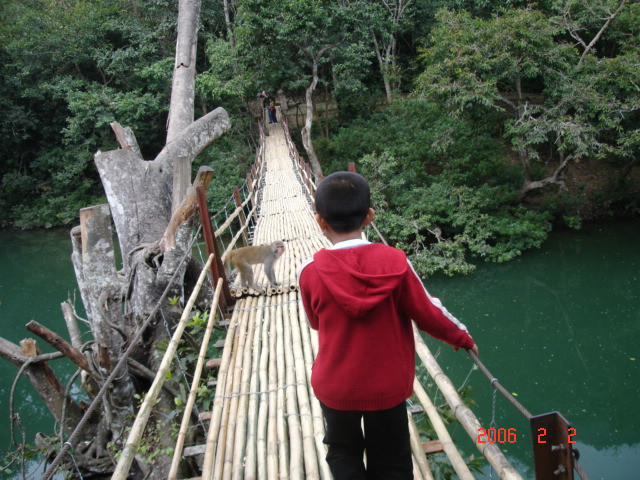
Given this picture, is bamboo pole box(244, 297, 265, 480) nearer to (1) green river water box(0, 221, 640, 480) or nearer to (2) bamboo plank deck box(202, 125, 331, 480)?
(2) bamboo plank deck box(202, 125, 331, 480)

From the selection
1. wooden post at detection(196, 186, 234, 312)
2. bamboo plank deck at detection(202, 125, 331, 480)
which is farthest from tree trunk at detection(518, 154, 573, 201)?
wooden post at detection(196, 186, 234, 312)

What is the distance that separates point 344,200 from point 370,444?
599 mm

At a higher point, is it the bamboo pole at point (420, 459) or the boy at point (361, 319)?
the boy at point (361, 319)

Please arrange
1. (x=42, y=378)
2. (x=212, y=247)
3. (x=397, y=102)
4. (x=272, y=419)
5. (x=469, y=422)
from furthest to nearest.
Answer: (x=397, y=102)
(x=212, y=247)
(x=42, y=378)
(x=272, y=419)
(x=469, y=422)

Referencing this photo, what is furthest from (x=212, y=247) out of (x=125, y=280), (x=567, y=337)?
(x=567, y=337)

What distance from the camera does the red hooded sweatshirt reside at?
0.97 metres

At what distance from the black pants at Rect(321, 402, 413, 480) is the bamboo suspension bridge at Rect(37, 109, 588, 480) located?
8.2 inches

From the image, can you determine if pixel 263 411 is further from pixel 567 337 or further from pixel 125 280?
pixel 567 337

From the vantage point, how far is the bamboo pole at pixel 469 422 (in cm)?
102

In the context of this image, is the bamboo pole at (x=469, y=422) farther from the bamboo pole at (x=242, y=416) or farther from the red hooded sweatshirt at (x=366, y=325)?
the bamboo pole at (x=242, y=416)

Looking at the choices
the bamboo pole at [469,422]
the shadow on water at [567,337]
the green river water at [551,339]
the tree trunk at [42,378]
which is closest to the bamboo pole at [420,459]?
the bamboo pole at [469,422]

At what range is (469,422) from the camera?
4.07ft

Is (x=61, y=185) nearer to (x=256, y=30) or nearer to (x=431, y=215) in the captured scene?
(x=256, y=30)

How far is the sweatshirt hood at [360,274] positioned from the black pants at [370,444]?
0.30 metres
